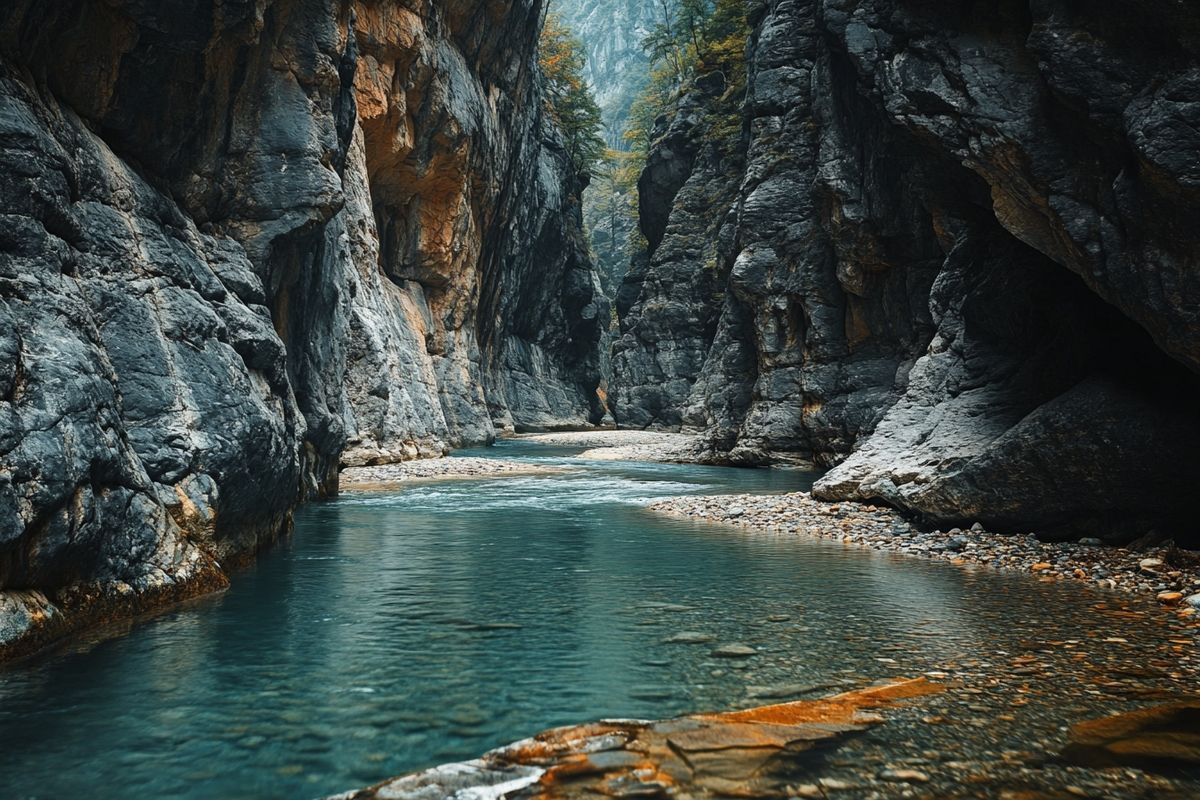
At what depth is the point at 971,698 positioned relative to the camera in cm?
550

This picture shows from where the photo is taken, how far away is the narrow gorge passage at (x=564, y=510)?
4840 mm

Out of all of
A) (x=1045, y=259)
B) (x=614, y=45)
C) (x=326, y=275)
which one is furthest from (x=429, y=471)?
(x=614, y=45)

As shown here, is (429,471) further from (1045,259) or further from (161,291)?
(1045,259)

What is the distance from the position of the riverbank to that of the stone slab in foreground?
16.8 feet

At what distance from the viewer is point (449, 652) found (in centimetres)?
680

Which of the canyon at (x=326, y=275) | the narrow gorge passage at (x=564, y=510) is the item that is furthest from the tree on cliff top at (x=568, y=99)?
the narrow gorge passage at (x=564, y=510)

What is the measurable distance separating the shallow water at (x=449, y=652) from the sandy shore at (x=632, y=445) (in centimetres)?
2365

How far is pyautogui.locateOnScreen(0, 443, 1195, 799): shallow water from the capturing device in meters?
4.73

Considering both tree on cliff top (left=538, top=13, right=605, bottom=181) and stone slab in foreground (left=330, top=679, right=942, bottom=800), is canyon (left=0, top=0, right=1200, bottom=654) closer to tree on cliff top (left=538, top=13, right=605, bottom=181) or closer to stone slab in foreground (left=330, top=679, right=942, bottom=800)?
stone slab in foreground (left=330, top=679, right=942, bottom=800)

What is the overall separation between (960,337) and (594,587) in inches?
412

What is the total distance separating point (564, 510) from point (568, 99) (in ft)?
185

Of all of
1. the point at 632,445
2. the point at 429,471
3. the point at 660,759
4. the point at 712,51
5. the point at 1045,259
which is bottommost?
the point at 660,759

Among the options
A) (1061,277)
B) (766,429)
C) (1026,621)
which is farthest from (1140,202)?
(766,429)

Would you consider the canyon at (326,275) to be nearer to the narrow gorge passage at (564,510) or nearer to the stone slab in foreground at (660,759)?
the narrow gorge passage at (564,510)
